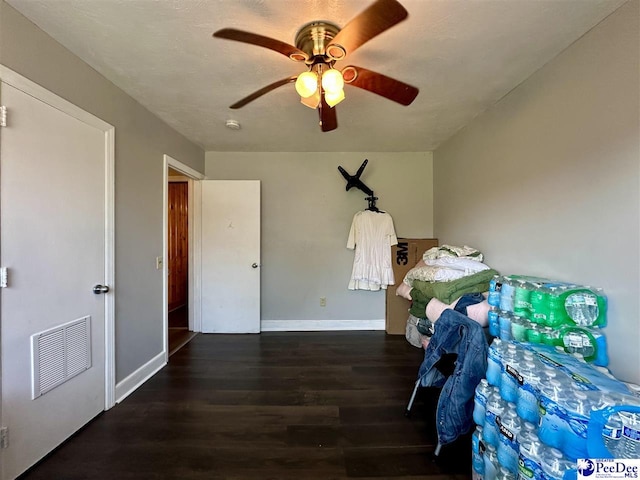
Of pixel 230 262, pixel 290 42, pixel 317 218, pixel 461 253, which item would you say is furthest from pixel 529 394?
pixel 230 262

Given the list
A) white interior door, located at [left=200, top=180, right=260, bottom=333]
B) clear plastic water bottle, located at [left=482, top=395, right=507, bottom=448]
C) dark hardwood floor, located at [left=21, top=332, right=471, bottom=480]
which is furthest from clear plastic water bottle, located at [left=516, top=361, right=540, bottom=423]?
white interior door, located at [left=200, top=180, right=260, bottom=333]

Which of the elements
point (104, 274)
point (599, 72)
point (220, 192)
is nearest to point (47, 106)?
point (104, 274)

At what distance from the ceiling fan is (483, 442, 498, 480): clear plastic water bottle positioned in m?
1.83

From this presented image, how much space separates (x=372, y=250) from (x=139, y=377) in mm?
2743

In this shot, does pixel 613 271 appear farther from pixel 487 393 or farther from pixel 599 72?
pixel 599 72

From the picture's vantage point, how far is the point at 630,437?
3.11 ft

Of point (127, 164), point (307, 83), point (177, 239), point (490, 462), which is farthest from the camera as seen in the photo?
point (177, 239)

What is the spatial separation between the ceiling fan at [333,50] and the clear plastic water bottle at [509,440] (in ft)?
5.41

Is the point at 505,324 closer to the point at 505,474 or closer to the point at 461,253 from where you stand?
the point at 505,474

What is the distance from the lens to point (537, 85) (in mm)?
1886

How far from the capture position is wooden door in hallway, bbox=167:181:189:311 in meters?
4.71

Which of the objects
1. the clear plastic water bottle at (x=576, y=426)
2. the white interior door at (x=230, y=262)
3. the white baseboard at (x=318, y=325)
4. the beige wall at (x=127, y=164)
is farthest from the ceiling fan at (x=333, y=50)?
the white baseboard at (x=318, y=325)

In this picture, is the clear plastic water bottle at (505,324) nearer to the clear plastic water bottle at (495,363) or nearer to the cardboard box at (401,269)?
the clear plastic water bottle at (495,363)

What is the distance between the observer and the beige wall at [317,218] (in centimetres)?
375
